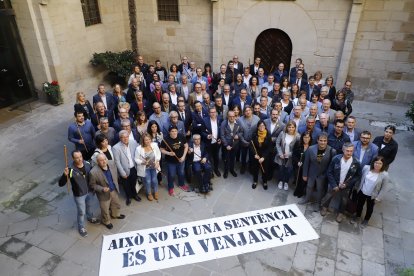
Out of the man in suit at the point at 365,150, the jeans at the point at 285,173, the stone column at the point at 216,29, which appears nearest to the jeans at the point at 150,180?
the jeans at the point at 285,173

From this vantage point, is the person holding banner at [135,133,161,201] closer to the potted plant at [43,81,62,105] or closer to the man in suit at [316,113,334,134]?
the man in suit at [316,113,334,134]

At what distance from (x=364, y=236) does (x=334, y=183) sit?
1.11m

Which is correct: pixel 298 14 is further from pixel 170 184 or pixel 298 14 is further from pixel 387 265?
pixel 387 265

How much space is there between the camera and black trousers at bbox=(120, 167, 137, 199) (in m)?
6.32

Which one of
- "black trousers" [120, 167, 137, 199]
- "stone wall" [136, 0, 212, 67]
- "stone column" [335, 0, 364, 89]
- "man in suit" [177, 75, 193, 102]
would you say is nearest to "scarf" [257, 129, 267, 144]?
"black trousers" [120, 167, 137, 199]

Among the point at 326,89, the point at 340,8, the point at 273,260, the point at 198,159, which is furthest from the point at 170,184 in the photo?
the point at 340,8

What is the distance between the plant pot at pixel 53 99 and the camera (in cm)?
1080

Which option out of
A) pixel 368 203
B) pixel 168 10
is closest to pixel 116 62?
pixel 168 10

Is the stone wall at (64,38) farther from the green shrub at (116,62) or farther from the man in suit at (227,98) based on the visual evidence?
the man in suit at (227,98)

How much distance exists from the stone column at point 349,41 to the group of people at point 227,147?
267cm

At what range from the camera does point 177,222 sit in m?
6.09

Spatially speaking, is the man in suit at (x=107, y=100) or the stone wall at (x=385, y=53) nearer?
the man in suit at (x=107, y=100)

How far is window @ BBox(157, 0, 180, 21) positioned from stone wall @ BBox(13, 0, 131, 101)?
1768 mm


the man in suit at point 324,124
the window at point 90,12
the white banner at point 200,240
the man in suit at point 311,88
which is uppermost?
the window at point 90,12
